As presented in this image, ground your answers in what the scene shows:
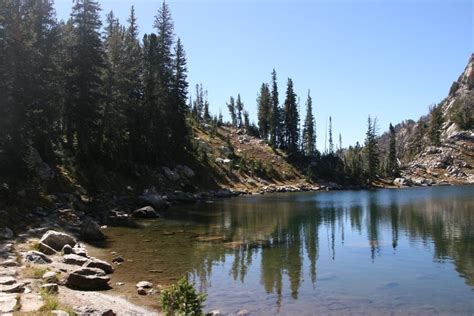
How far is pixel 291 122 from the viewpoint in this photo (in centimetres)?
13450

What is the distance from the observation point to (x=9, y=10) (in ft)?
117

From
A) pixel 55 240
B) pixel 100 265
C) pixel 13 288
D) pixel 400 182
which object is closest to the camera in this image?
pixel 13 288

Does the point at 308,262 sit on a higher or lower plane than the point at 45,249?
lower

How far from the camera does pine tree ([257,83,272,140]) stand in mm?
142512

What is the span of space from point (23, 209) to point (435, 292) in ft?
95.5

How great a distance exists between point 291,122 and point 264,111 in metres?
Answer: 12.4

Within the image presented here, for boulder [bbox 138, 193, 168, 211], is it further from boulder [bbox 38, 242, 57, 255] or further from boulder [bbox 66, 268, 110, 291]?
boulder [bbox 66, 268, 110, 291]

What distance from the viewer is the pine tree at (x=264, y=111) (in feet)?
468

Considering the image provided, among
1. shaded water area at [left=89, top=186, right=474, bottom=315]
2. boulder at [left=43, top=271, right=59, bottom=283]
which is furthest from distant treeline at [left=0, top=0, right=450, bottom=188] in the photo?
boulder at [left=43, top=271, right=59, bottom=283]

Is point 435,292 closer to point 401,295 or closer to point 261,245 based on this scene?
point 401,295

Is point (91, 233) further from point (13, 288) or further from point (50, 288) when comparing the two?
point (13, 288)

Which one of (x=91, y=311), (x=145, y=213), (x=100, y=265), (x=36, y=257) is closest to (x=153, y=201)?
(x=145, y=213)

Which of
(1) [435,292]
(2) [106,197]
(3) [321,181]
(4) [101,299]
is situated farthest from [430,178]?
(4) [101,299]

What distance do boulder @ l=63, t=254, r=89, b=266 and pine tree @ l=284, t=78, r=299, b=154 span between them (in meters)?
113
